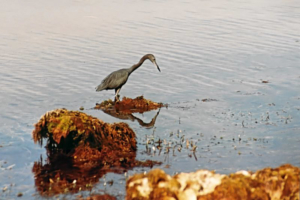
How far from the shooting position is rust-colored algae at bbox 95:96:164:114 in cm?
2022

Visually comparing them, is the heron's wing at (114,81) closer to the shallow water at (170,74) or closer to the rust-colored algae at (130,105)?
the rust-colored algae at (130,105)

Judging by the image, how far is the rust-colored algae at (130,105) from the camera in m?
20.2

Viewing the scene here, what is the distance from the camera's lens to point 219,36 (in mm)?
35219

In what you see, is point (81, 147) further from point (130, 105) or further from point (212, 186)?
point (212, 186)

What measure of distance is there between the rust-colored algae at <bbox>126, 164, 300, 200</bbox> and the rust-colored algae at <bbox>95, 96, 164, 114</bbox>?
37.1ft

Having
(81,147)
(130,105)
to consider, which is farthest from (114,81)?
(81,147)

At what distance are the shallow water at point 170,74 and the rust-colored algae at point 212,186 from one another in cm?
379

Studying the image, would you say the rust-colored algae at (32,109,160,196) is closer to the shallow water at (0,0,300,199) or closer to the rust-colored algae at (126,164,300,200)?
the shallow water at (0,0,300,199)

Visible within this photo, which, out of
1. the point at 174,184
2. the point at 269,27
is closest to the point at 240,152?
the point at 174,184

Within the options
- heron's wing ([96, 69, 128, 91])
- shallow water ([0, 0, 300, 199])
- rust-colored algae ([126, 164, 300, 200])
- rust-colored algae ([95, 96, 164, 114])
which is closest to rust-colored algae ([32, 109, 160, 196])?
shallow water ([0, 0, 300, 199])

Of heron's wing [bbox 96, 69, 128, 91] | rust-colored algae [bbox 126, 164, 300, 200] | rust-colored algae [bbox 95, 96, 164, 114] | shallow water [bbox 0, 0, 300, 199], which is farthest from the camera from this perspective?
heron's wing [bbox 96, 69, 128, 91]

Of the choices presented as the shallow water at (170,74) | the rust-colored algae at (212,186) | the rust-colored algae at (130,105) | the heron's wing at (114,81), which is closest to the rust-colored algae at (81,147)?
the shallow water at (170,74)

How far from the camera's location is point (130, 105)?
2059 cm

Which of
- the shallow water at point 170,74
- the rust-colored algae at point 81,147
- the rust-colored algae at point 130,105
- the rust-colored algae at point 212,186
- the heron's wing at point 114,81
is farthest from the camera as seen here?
the heron's wing at point 114,81
